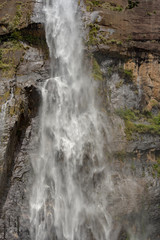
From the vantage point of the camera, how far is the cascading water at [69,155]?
685cm

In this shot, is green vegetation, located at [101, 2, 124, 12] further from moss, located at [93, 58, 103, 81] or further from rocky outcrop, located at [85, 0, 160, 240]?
moss, located at [93, 58, 103, 81]

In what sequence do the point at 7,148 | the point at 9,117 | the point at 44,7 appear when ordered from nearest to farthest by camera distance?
the point at 7,148, the point at 9,117, the point at 44,7

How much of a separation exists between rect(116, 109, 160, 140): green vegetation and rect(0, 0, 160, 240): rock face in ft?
0.12

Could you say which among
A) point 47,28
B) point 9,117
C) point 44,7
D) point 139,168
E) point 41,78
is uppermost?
point 44,7

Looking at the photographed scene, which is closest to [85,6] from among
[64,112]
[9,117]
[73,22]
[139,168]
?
[73,22]

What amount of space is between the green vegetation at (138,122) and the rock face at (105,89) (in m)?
0.04

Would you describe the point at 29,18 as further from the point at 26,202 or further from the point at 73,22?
the point at 26,202

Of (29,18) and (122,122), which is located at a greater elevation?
(29,18)

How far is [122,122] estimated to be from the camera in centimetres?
918

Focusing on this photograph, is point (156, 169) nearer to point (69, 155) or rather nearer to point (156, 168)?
point (156, 168)

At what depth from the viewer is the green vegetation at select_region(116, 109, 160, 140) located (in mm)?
9039

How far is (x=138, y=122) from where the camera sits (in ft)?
30.9

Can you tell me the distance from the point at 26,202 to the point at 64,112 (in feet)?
10.5

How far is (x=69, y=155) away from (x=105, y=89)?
3.25 metres
